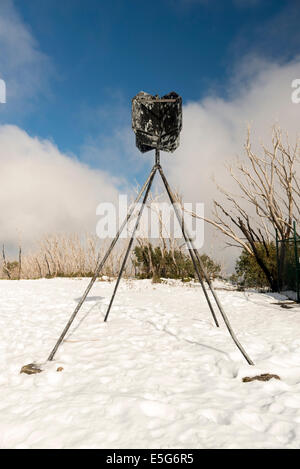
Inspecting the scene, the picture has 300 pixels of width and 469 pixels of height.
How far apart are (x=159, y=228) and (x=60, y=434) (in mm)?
12202

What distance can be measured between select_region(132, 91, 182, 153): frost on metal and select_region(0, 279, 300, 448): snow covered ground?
2.51 m

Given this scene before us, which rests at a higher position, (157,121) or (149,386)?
(157,121)

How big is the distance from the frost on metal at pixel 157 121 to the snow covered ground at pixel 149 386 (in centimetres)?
251

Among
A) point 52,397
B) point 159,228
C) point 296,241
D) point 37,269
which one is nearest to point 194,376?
point 52,397

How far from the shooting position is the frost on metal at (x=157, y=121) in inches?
138

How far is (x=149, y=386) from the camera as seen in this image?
2.38 metres

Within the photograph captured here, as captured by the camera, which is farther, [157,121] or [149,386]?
[157,121]

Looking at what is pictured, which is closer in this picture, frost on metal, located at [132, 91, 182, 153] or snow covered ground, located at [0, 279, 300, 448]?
snow covered ground, located at [0, 279, 300, 448]

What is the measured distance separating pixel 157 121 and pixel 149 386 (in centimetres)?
300

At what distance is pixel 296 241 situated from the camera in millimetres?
7586

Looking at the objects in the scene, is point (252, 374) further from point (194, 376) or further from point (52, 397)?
point (52, 397)

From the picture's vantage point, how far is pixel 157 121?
12.1ft

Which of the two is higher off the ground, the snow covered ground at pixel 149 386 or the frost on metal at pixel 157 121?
the frost on metal at pixel 157 121

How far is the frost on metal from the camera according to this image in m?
3.51
